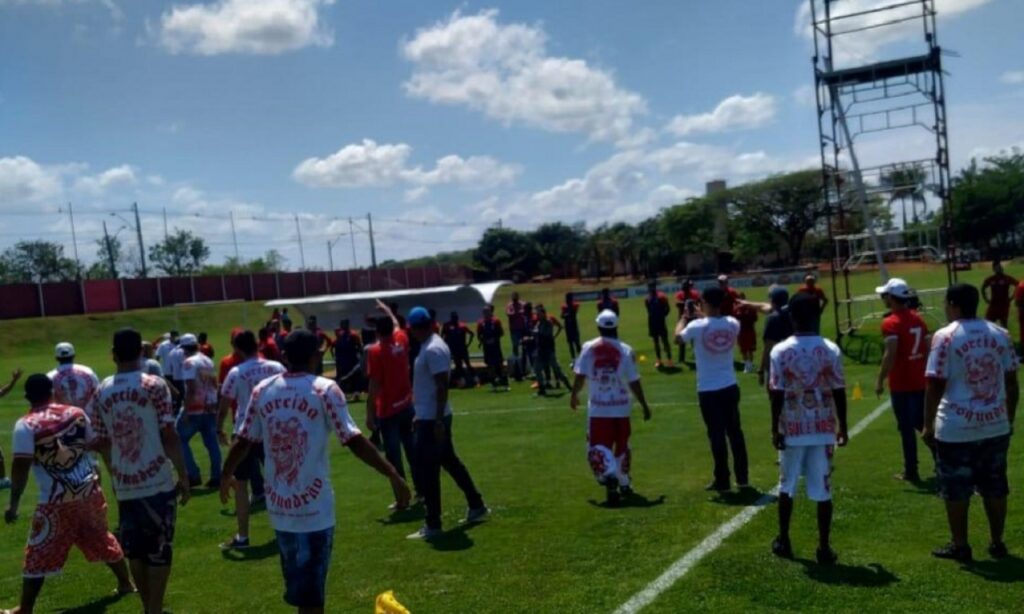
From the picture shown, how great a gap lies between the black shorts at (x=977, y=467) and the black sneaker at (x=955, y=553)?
375mm

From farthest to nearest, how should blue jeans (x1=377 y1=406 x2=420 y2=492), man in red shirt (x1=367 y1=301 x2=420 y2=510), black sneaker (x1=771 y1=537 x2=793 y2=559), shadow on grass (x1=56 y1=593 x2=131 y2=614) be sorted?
1. blue jeans (x1=377 y1=406 x2=420 y2=492)
2. man in red shirt (x1=367 y1=301 x2=420 y2=510)
3. shadow on grass (x1=56 y1=593 x2=131 y2=614)
4. black sneaker (x1=771 y1=537 x2=793 y2=559)

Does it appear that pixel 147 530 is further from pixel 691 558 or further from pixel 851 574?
pixel 851 574

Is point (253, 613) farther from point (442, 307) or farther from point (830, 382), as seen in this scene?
point (442, 307)

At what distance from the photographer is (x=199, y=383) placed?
36.5 feet

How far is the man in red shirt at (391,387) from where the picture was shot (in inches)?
357

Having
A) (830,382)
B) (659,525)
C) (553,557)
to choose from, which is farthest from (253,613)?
(830,382)

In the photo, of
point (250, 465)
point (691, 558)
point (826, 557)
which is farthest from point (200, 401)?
point (826, 557)

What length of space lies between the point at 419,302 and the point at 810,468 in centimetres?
1964

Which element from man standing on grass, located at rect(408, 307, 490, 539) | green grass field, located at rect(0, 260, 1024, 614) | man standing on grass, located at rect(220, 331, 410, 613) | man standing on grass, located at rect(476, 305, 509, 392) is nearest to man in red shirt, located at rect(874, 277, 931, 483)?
green grass field, located at rect(0, 260, 1024, 614)

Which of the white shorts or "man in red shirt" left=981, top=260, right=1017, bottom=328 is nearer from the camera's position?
the white shorts

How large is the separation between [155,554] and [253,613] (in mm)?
925

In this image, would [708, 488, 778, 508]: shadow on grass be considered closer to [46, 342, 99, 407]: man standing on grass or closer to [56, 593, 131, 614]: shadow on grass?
[56, 593, 131, 614]: shadow on grass

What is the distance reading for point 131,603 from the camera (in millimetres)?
7086

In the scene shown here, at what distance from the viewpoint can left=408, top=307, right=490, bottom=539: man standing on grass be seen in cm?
824
